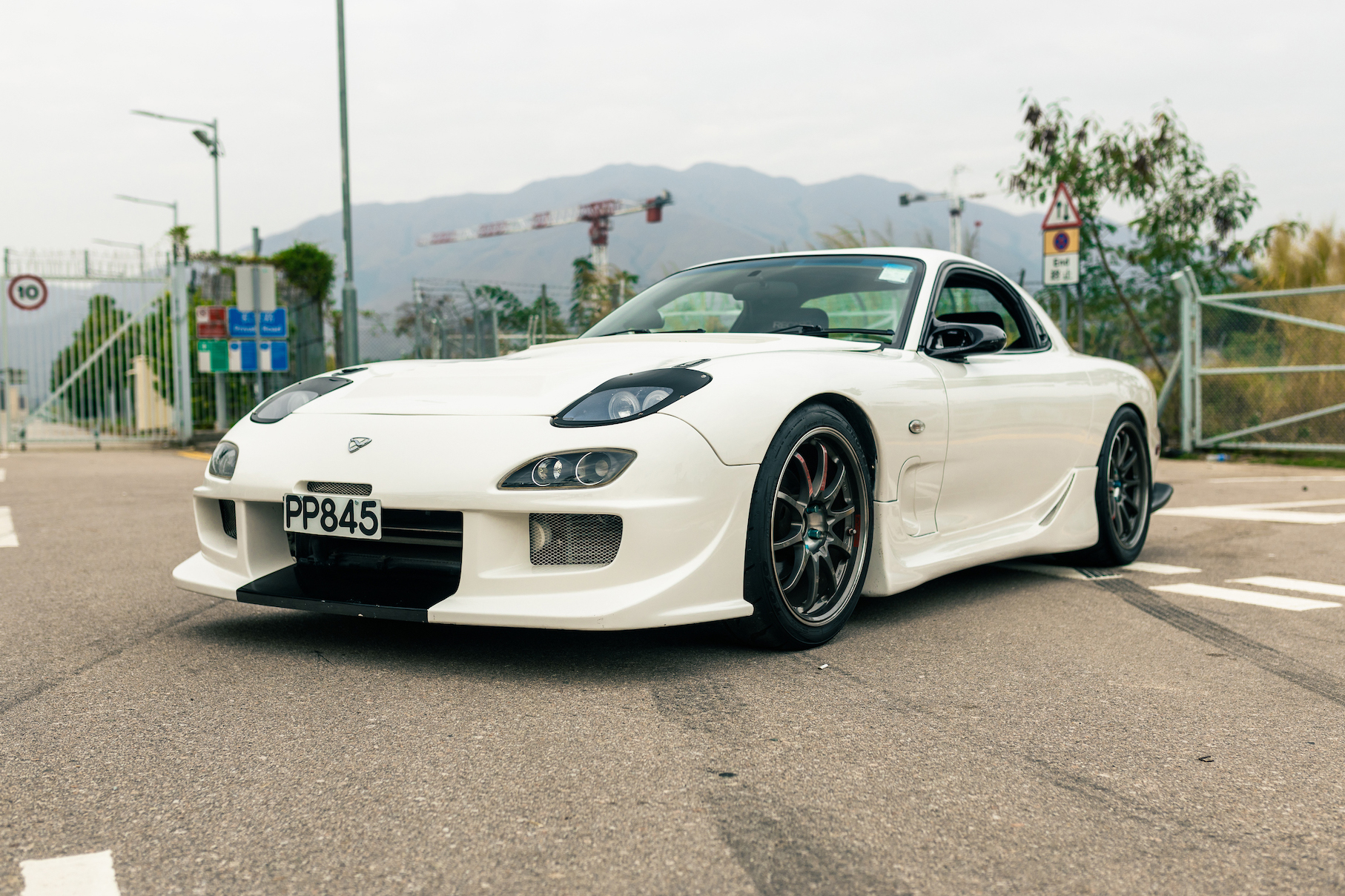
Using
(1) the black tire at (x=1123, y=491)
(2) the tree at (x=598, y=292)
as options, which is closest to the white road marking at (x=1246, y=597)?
(1) the black tire at (x=1123, y=491)

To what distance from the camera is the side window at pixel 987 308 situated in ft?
15.3

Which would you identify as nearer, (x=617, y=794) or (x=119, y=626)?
(x=617, y=794)

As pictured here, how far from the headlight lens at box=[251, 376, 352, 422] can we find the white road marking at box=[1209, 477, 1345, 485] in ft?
25.2

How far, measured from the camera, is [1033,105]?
1340cm

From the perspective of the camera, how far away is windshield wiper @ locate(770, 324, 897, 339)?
4086 mm

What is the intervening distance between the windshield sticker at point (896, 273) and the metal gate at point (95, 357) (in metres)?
14.9

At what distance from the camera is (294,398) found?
3666 mm

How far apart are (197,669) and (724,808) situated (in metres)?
1.70

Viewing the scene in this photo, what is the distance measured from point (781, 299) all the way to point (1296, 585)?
7.80 ft

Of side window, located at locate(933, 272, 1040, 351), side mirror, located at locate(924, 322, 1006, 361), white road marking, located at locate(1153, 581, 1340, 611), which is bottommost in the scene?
white road marking, located at locate(1153, 581, 1340, 611)

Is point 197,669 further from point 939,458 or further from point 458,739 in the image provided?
point 939,458

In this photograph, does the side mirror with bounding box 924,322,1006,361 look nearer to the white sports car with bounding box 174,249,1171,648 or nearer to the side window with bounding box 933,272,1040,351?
the white sports car with bounding box 174,249,1171,648

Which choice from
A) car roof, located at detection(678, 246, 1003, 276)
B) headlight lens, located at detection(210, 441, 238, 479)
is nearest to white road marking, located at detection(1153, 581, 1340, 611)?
car roof, located at detection(678, 246, 1003, 276)

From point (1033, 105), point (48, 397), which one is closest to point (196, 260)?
point (48, 397)
